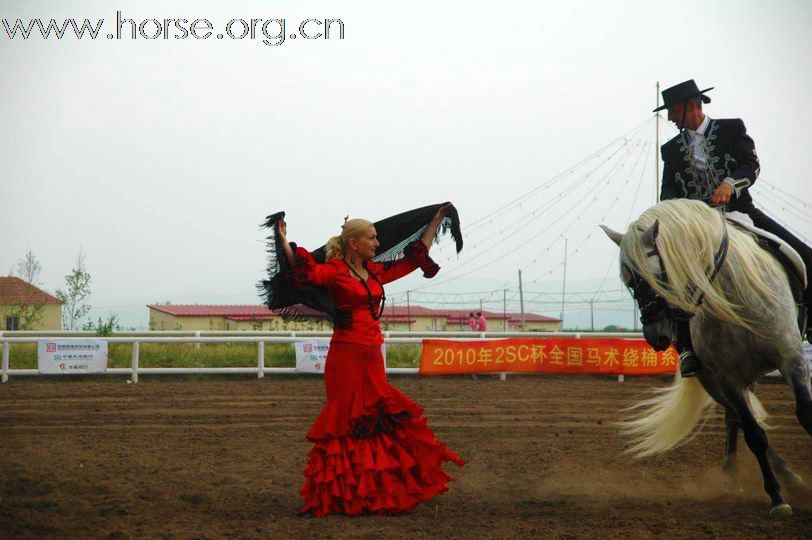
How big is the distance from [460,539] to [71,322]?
2607 centimetres

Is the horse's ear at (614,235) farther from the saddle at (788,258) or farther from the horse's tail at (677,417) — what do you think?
the horse's tail at (677,417)

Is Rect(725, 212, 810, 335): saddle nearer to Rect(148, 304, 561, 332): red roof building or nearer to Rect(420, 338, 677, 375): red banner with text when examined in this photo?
Rect(420, 338, 677, 375): red banner with text

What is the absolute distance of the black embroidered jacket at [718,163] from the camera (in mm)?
6094

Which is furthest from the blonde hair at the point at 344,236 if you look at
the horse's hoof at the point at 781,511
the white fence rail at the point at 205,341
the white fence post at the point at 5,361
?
the white fence post at the point at 5,361

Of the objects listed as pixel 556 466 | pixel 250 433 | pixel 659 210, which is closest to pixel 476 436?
pixel 556 466

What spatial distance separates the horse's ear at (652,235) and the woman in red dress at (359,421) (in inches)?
73.3

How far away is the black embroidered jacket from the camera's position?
20.0ft

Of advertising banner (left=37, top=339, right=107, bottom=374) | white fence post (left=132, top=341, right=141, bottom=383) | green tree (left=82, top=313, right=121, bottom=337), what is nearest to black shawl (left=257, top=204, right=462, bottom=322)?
white fence post (left=132, top=341, right=141, bottom=383)

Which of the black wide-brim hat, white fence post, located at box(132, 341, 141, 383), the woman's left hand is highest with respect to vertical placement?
the black wide-brim hat

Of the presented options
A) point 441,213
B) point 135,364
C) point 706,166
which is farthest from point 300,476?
point 135,364

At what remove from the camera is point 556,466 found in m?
7.30

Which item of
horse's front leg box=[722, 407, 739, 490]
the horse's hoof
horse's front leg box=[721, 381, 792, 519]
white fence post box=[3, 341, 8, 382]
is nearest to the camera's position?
the horse's hoof

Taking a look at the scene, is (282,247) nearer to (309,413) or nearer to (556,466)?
(556,466)

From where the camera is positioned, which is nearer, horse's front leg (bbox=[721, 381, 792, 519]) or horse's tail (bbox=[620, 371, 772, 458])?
horse's front leg (bbox=[721, 381, 792, 519])
